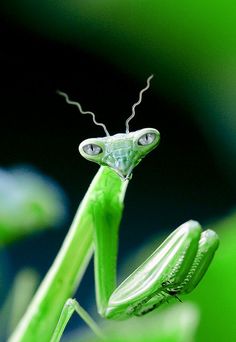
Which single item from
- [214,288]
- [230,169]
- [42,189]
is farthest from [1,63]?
[214,288]

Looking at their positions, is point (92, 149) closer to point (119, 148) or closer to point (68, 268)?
point (119, 148)

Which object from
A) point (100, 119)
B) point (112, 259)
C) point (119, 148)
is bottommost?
point (112, 259)

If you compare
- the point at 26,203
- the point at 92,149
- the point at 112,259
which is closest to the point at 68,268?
the point at 112,259

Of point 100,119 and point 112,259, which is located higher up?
point 100,119

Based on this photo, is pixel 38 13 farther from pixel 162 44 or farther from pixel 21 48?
pixel 162 44

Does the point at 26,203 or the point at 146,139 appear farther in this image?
the point at 26,203

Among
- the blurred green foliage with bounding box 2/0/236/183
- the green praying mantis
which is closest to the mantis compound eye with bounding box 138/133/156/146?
the green praying mantis

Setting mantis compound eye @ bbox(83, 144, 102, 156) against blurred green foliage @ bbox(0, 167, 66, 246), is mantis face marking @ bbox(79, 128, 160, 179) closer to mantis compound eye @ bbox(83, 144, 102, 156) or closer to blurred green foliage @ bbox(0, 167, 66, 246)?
mantis compound eye @ bbox(83, 144, 102, 156)
